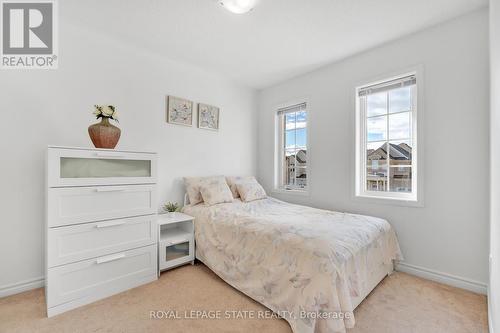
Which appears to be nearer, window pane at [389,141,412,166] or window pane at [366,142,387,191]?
window pane at [389,141,412,166]

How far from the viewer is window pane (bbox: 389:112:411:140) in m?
2.34

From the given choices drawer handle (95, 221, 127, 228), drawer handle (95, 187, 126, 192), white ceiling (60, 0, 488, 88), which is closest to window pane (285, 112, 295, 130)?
white ceiling (60, 0, 488, 88)

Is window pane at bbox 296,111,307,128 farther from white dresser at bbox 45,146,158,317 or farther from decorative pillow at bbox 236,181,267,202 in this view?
white dresser at bbox 45,146,158,317

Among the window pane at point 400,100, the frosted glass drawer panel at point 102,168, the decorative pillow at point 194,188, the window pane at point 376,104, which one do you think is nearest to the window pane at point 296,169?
the window pane at point 376,104

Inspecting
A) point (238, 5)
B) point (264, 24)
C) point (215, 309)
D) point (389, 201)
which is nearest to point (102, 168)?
point (215, 309)

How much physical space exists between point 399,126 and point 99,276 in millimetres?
3169

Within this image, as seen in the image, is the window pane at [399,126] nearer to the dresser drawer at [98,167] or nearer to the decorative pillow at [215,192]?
the decorative pillow at [215,192]

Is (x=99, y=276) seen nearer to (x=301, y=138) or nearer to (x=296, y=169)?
(x=296, y=169)

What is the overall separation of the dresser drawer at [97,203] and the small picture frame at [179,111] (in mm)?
1077

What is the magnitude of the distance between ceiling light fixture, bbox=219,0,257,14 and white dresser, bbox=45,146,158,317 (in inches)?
56.0

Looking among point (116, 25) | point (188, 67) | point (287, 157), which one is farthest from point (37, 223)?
point (287, 157)

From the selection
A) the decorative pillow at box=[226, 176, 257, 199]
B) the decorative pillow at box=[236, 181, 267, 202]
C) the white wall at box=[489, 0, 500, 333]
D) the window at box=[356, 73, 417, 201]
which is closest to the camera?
the white wall at box=[489, 0, 500, 333]

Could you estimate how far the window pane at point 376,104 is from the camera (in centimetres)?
251

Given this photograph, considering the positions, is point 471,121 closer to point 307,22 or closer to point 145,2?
point 307,22
